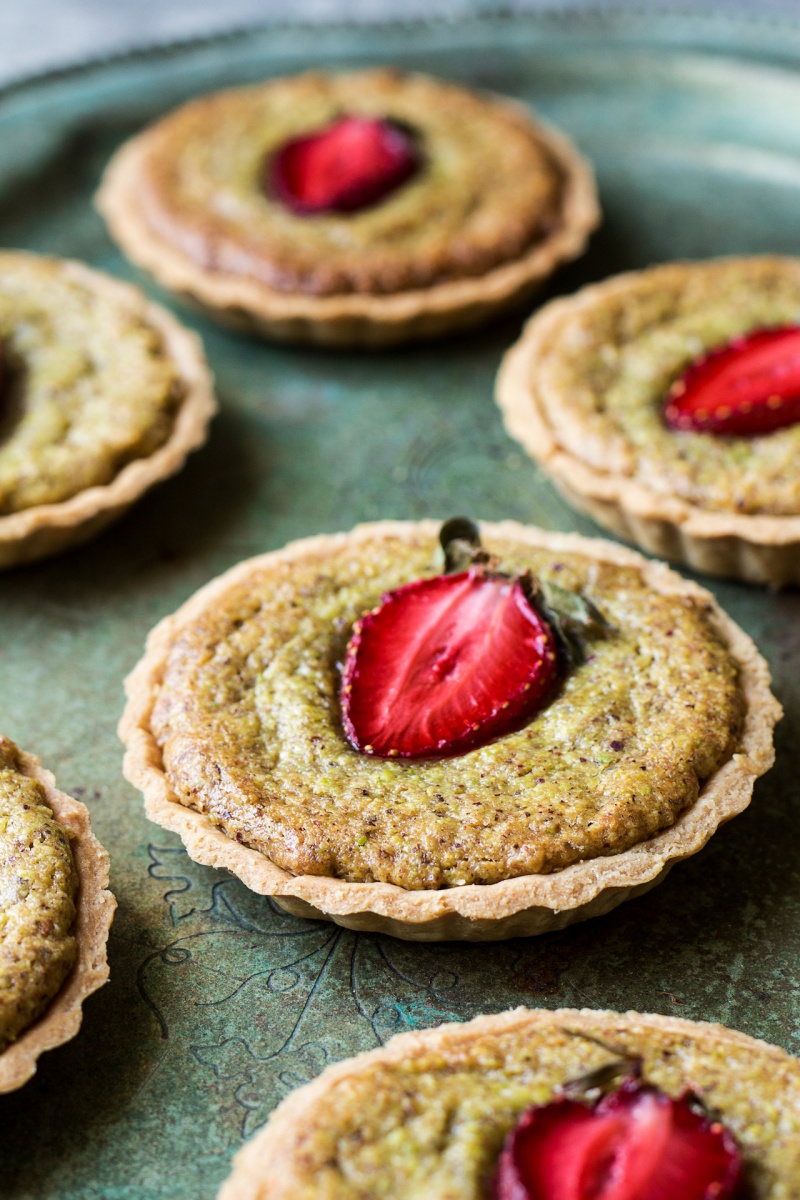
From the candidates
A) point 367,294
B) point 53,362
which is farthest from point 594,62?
point 53,362

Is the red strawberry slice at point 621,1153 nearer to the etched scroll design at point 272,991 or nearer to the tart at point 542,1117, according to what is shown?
the tart at point 542,1117

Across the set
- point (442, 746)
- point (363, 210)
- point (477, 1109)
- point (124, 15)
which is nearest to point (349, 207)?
point (363, 210)

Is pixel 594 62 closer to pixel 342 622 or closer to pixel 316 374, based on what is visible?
pixel 316 374

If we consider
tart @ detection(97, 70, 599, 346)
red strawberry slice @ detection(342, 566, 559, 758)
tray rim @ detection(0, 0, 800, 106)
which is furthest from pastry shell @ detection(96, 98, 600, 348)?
red strawberry slice @ detection(342, 566, 559, 758)

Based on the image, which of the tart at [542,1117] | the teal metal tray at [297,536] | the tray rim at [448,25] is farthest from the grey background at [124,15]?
the tart at [542,1117]

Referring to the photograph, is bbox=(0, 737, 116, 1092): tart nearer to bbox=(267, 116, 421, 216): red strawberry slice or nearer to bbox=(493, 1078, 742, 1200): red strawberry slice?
bbox=(493, 1078, 742, 1200): red strawberry slice

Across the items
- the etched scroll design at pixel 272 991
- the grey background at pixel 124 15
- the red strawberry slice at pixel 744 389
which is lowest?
the etched scroll design at pixel 272 991

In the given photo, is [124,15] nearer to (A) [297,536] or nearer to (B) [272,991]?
(A) [297,536]
